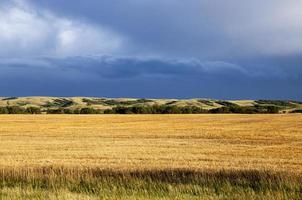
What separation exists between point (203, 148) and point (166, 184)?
18.1 m

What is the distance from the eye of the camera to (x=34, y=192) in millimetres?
10367

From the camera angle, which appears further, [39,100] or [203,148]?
[39,100]

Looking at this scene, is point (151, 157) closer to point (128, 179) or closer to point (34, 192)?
point (128, 179)

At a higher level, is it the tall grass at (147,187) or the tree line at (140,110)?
the tree line at (140,110)

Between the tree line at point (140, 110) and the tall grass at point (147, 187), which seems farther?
the tree line at point (140, 110)

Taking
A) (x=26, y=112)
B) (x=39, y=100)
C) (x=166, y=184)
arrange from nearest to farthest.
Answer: (x=166, y=184) < (x=26, y=112) < (x=39, y=100)

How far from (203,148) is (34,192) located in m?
19.7

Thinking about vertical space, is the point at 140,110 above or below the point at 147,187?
above

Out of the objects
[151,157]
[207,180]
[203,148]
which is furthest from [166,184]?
[203,148]

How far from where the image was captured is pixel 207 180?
12047 millimetres

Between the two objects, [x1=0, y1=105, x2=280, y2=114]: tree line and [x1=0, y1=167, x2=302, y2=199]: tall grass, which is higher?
[x1=0, y1=105, x2=280, y2=114]: tree line

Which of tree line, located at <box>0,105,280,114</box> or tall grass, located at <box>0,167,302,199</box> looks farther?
tree line, located at <box>0,105,280,114</box>

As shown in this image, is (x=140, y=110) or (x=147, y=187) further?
(x=140, y=110)

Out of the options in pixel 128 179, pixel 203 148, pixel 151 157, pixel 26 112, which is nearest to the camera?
pixel 128 179
